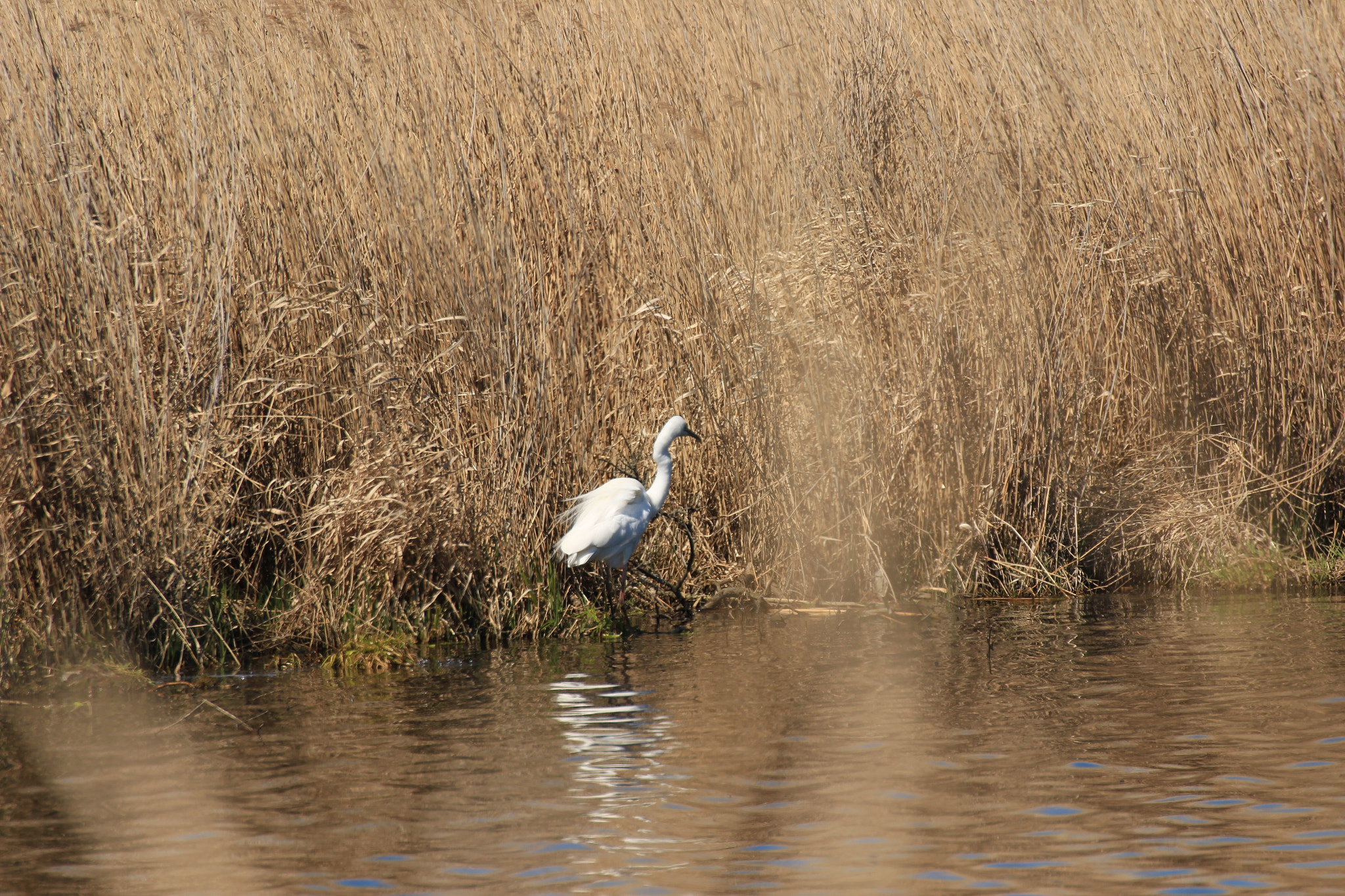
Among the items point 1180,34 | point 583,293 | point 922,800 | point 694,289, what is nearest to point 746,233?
point 694,289

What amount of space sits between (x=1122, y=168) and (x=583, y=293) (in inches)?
107

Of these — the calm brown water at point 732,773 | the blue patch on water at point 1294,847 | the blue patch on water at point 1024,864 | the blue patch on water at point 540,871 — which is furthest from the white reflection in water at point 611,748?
the blue patch on water at point 1294,847

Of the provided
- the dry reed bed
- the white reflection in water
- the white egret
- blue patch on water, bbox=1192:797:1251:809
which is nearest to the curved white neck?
the white egret

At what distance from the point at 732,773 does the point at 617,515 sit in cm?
174

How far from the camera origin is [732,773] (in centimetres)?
447

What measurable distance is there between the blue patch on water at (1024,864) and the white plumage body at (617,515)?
2634 millimetres

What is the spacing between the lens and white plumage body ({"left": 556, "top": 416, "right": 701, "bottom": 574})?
6.00 meters

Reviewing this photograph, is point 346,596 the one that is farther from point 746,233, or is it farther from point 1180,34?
point 1180,34

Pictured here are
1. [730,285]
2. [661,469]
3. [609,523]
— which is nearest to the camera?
[609,523]

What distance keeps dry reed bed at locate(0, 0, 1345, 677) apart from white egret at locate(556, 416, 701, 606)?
30cm

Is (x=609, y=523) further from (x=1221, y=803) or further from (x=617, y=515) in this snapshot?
(x=1221, y=803)

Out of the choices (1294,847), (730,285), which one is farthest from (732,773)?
(730,285)

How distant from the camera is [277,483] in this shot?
6043mm

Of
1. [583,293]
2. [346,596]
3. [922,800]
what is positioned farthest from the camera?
[583,293]
